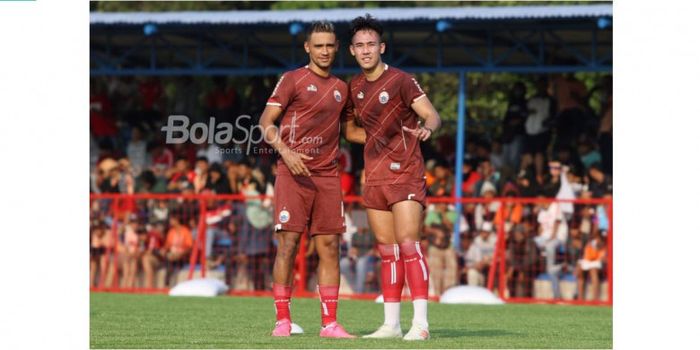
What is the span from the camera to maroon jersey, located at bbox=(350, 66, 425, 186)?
9469 mm

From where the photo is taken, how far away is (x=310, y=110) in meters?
9.55

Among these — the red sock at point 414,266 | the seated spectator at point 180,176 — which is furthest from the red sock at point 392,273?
the seated spectator at point 180,176

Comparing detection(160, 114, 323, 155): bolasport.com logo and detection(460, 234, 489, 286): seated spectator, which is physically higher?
detection(160, 114, 323, 155): bolasport.com logo

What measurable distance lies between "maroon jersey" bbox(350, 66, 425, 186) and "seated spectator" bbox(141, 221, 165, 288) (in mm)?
10029

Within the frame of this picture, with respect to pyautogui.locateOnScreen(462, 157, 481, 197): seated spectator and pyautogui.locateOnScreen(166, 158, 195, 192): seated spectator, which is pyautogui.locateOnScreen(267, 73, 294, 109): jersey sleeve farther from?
pyautogui.locateOnScreen(166, 158, 195, 192): seated spectator

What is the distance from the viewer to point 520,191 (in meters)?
19.7

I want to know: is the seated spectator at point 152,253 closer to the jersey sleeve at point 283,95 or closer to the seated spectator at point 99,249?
the seated spectator at point 99,249

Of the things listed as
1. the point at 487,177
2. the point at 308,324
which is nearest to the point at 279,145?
the point at 308,324

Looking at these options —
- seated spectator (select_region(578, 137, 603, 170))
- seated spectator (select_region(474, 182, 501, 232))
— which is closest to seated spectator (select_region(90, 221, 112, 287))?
seated spectator (select_region(474, 182, 501, 232))

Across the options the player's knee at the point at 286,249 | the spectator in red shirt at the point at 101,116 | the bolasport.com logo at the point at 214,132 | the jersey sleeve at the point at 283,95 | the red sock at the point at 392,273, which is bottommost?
the red sock at the point at 392,273

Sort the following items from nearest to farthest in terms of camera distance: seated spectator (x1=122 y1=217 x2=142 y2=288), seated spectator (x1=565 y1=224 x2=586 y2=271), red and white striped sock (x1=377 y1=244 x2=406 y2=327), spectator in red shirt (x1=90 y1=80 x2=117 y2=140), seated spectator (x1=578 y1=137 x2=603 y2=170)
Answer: red and white striped sock (x1=377 y1=244 x2=406 y2=327) → seated spectator (x1=565 y1=224 x2=586 y2=271) → seated spectator (x1=122 y1=217 x2=142 y2=288) → seated spectator (x1=578 y1=137 x2=603 y2=170) → spectator in red shirt (x1=90 y1=80 x2=117 y2=140)

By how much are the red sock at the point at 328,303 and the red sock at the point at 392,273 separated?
374mm

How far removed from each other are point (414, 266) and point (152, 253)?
1035 cm

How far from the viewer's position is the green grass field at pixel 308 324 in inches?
359
